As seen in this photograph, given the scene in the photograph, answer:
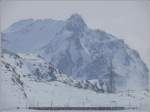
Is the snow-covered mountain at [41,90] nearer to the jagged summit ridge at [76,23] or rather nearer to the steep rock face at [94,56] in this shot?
the steep rock face at [94,56]

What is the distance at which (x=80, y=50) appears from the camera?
14.7 feet

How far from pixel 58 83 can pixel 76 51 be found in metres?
0.22

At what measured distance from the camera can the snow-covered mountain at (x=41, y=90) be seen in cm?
445

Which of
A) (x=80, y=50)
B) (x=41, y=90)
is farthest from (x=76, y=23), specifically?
(x=41, y=90)

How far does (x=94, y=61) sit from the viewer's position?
448 centimetres

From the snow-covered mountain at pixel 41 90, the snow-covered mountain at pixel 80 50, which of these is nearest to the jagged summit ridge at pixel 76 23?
the snow-covered mountain at pixel 80 50

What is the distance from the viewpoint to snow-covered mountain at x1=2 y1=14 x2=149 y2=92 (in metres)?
4.46

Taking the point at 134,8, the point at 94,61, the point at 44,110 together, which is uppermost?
the point at 134,8

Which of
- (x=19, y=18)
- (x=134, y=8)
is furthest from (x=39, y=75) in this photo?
(x=134, y=8)

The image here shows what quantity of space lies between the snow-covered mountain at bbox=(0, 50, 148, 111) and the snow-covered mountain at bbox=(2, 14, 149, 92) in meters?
0.04

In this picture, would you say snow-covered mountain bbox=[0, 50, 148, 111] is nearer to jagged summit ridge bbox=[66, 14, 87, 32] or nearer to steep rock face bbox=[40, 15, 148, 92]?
steep rock face bbox=[40, 15, 148, 92]

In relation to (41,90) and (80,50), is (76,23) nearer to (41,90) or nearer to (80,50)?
(80,50)

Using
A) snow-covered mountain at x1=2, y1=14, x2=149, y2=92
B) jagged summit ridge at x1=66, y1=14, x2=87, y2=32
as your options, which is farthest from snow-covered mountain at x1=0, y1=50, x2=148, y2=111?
jagged summit ridge at x1=66, y1=14, x2=87, y2=32

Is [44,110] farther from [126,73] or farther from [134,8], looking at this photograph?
[134,8]
